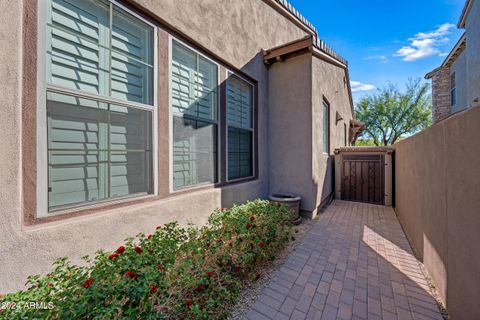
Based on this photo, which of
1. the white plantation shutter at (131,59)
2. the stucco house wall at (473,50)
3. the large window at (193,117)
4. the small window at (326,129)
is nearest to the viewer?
the white plantation shutter at (131,59)

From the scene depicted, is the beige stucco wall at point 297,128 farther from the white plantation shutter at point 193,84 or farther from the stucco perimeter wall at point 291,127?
the white plantation shutter at point 193,84

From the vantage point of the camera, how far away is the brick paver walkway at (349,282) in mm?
2238

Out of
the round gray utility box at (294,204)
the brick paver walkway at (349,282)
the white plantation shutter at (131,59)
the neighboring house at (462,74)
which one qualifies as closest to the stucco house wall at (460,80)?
the neighboring house at (462,74)

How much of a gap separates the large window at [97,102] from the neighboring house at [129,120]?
1cm

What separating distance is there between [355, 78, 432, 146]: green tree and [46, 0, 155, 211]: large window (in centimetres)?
2591

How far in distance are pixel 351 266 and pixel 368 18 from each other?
10.5 m

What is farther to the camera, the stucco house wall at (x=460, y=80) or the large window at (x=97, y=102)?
the stucco house wall at (x=460, y=80)

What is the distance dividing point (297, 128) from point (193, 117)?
3.00 metres

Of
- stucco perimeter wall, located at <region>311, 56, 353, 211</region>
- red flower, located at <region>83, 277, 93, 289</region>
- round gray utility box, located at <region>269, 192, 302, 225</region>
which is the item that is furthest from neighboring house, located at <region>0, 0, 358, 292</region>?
red flower, located at <region>83, 277, 93, 289</region>

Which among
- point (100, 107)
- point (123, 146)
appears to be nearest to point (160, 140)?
point (123, 146)

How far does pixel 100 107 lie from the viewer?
242 cm

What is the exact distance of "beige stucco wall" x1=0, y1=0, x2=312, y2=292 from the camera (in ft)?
5.53

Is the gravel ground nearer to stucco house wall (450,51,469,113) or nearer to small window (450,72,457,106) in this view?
stucco house wall (450,51,469,113)

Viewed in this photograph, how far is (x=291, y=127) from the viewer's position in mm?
5465
